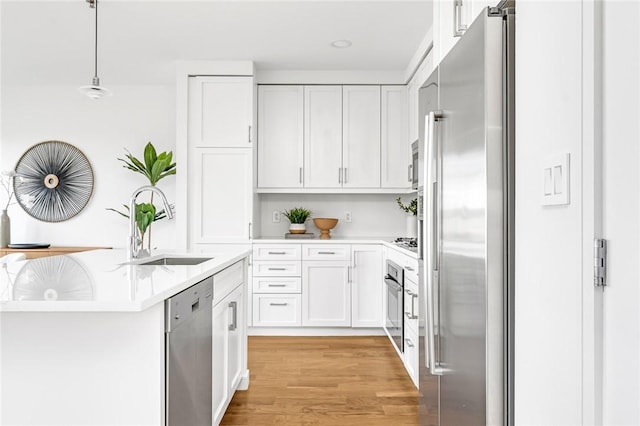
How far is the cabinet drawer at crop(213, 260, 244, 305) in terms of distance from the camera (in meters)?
2.15

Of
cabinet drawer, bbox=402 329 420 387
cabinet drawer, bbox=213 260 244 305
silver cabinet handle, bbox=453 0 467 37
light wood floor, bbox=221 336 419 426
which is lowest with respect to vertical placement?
light wood floor, bbox=221 336 419 426

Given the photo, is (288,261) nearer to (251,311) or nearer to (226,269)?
(251,311)

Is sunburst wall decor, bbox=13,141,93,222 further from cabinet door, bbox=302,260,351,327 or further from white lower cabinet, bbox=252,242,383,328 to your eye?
cabinet door, bbox=302,260,351,327

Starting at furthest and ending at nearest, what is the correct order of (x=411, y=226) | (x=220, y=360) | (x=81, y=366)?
(x=411, y=226) → (x=220, y=360) → (x=81, y=366)

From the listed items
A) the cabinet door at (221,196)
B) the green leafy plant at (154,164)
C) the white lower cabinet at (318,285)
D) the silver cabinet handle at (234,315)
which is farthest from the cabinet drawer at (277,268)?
the silver cabinet handle at (234,315)

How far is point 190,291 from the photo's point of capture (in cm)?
167

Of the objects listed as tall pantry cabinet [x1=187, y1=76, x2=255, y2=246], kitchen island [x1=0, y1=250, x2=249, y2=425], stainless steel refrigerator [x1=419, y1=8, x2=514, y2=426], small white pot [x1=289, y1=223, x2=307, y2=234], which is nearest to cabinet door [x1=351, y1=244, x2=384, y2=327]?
small white pot [x1=289, y1=223, x2=307, y2=234]

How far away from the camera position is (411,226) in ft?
15.6
